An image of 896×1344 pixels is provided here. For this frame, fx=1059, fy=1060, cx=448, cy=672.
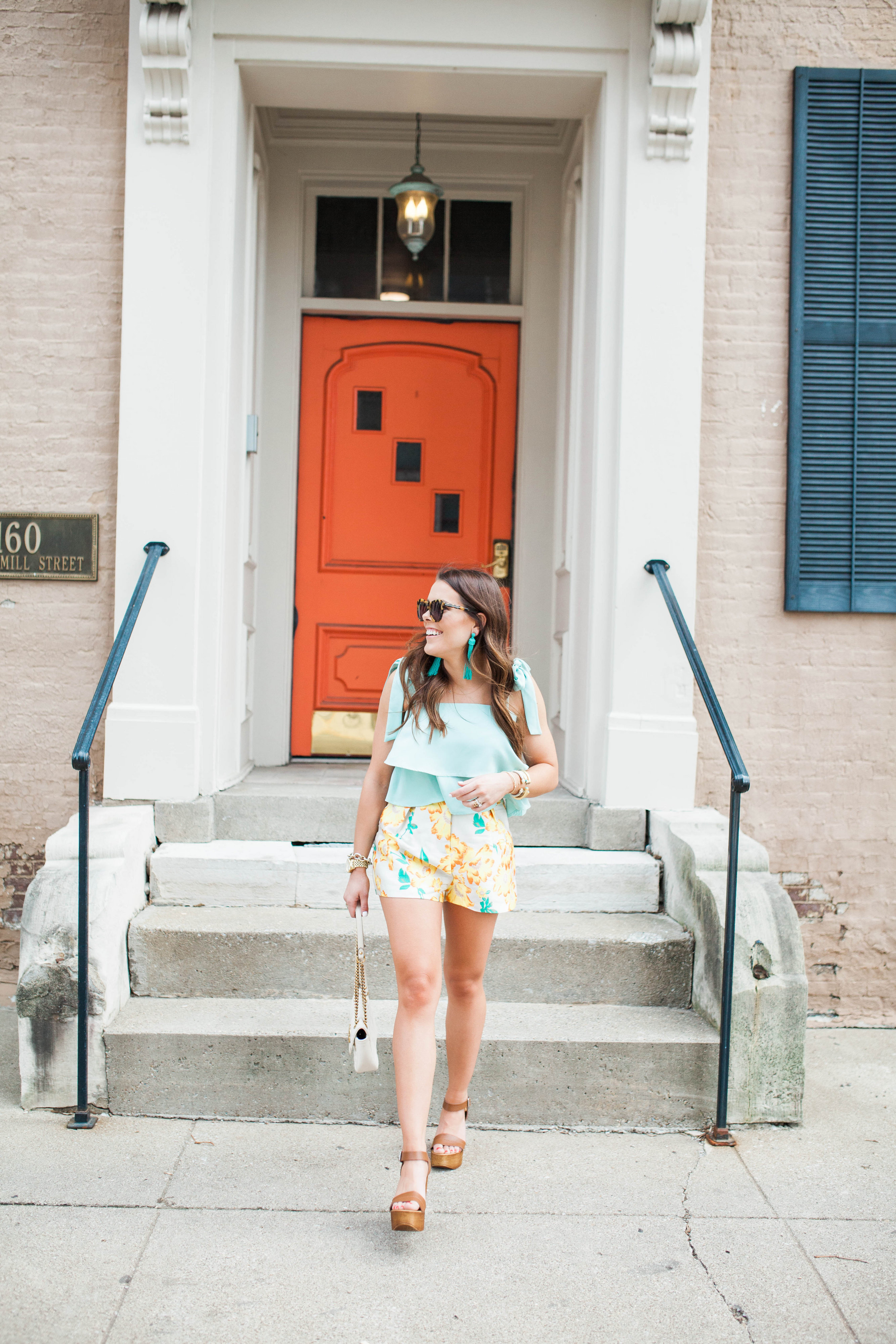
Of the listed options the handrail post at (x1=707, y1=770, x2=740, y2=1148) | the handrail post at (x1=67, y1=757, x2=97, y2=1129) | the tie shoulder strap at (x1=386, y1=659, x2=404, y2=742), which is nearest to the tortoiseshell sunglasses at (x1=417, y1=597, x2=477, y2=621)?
→ the tie shoulder strap at (x1=386, y1=659, x2=404, y2=742)

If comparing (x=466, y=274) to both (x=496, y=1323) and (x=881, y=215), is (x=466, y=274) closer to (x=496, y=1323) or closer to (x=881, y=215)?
(x=881, y=215)

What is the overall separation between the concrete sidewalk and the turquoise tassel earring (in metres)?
1.41

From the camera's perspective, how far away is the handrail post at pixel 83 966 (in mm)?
3213

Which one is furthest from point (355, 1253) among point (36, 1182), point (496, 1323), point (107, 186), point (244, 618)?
point (107, 186)

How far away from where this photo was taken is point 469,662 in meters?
2.91

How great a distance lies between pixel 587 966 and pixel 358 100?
374 centimetres

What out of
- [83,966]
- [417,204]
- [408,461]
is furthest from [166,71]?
[83,966]

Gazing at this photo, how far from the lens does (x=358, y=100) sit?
462 centimetres

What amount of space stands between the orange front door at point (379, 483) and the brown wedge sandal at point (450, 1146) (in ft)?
8.64

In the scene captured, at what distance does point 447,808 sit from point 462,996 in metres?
0.54

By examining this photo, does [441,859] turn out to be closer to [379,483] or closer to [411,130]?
[379,483]

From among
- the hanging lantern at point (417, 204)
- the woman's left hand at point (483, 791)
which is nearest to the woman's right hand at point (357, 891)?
the woman's left hand at point (483, 791)

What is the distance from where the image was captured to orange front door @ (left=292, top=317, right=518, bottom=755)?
17.9 feet

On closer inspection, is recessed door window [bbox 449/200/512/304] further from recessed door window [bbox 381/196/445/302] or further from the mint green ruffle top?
the mint green ruffle top
